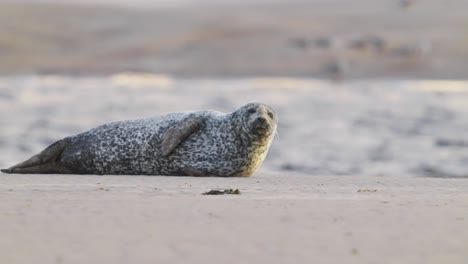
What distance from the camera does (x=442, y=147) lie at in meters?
14.0

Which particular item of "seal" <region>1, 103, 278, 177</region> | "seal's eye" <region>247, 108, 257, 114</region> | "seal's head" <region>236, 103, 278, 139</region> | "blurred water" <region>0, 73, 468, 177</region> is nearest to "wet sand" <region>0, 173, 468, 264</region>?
"seal's head" <region>236, 103, 278, 139</region>

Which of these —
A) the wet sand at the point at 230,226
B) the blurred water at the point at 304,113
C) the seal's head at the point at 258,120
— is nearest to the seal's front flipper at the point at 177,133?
the seal's head at the point at 258,120

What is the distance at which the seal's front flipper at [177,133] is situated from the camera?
8070mm

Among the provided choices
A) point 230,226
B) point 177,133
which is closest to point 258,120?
point 177,133

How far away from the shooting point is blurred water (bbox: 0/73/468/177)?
12.8 meters

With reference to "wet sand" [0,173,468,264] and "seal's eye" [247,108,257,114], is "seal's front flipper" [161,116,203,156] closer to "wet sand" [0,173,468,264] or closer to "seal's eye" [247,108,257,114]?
"seal's eye" [247,108,257,114]

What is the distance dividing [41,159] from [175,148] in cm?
100

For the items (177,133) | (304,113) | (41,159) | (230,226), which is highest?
(304,113)

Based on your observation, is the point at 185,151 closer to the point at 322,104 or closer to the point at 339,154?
the point at 339,154

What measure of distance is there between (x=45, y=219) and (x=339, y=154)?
8884mm

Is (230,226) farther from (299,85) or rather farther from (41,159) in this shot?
(299,85)

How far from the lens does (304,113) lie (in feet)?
63.5

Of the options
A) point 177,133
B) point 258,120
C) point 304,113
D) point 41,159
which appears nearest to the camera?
point 258,120

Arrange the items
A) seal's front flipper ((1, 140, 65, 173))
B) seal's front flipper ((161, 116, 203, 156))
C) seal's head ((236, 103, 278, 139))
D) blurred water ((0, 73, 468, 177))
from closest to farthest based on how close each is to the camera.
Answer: seal's head ((236, 103, 278, 139)), seal's front flipper ((161, 116, 203, 156)), seal's front flipper ((1, 140, 65, 173)), blurred water ((0, 73, 468, 177))
